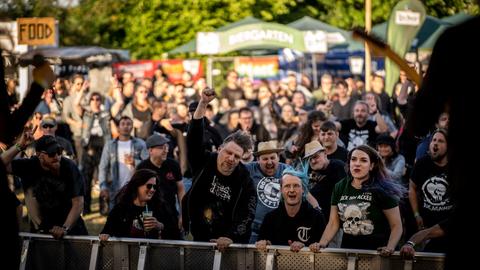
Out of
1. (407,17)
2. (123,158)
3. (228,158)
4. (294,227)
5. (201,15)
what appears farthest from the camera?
(201,15)

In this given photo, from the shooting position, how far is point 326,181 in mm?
11297

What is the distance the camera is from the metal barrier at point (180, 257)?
8.50 metres

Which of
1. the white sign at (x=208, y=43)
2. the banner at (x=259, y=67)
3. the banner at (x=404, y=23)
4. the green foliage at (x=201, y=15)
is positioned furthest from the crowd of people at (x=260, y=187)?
the green foliage at (x=201, y=15)

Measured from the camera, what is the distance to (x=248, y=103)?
23109 mm

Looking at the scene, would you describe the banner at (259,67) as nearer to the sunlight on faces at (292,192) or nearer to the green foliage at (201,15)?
the green foliage at (201,15)

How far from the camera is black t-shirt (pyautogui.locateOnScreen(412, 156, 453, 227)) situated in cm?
1057

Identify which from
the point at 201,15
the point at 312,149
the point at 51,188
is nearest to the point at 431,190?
the point at 312,149

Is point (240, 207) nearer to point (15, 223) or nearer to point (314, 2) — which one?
point (15, 223)

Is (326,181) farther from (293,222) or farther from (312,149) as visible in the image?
(293,222)

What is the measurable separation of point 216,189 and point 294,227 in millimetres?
764

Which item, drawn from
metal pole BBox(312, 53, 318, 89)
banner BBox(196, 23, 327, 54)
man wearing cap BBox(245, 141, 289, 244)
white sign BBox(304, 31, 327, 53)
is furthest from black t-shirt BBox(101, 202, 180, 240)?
metal pole BBox(312, 53, 318, 89)

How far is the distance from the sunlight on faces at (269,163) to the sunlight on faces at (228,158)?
47.0 inches

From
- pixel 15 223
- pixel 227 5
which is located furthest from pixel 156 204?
pixel 227 5

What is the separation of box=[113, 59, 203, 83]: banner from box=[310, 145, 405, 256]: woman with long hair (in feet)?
68.5
